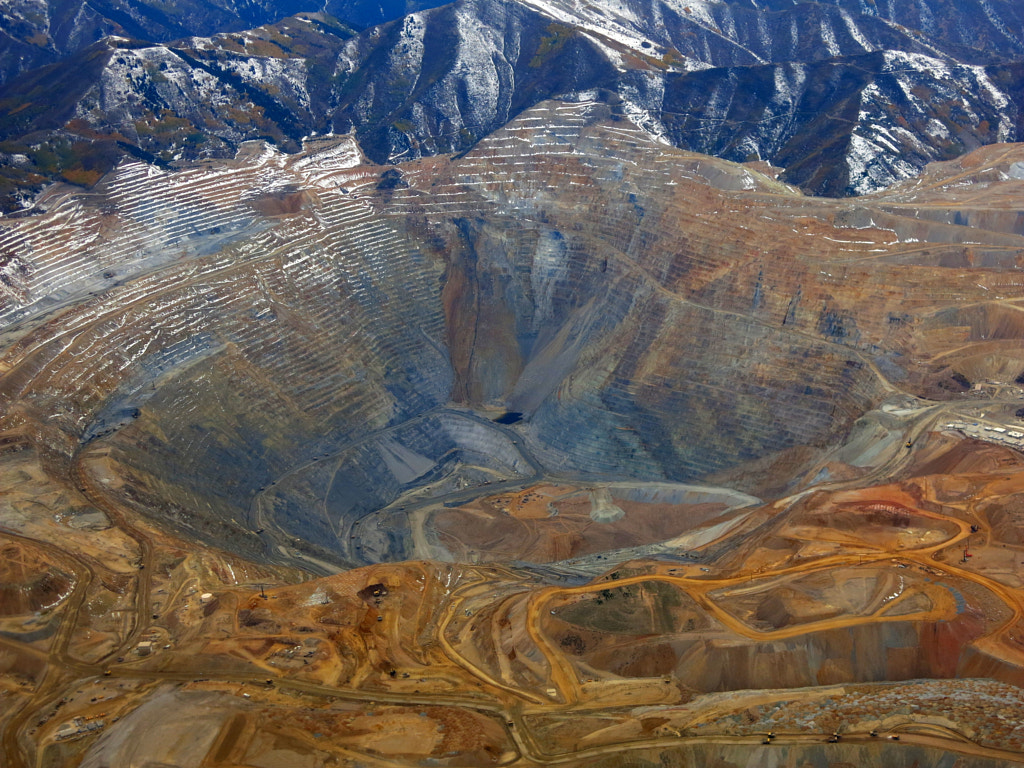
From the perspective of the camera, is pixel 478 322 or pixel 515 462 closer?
pixel 515 462

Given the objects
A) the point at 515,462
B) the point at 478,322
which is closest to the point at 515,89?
the point at 478,322

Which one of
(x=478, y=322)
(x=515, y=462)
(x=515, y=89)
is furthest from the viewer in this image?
(x=515, y=89)

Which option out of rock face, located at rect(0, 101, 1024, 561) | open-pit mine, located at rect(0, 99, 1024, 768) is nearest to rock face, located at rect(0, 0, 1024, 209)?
open-pit mine, located at rect(0, 99, 1024, 768)

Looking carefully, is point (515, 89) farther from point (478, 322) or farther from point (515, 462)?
point (515, 462)

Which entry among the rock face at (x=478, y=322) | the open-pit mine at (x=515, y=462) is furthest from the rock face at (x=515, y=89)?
the rock face at (x=478, y=322)

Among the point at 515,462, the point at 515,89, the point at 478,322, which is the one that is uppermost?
the point at 515,89

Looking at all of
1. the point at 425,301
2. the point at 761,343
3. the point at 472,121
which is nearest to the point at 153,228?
the point at 425,301
